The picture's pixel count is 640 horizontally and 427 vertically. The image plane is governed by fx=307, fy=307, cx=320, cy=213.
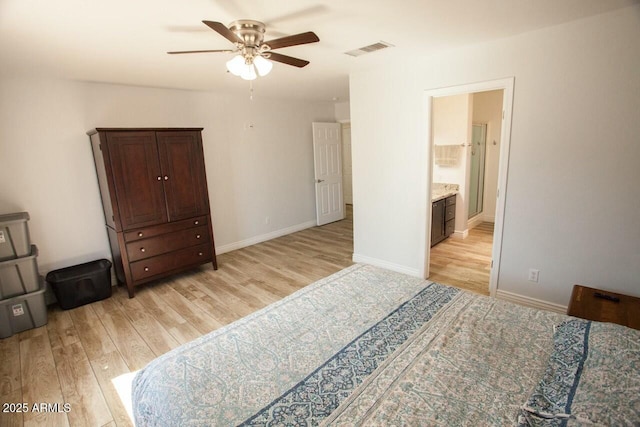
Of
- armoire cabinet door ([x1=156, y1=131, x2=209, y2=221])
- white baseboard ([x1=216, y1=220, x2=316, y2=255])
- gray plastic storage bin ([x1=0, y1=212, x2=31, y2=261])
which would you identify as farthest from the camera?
white baseboard ([x1=216, y1=220, x2=316, y2=255])

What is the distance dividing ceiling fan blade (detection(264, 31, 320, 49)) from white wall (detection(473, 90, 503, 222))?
467 centimetres

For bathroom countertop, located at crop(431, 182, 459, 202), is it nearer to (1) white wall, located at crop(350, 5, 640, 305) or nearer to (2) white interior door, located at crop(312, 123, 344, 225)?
(1) white wall, located at crop(350, 5, 640, 305)

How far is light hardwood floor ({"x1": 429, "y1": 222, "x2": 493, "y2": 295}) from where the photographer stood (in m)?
3.46

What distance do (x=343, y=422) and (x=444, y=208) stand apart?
13.3ft

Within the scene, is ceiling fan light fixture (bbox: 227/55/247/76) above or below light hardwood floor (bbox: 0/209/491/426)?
above

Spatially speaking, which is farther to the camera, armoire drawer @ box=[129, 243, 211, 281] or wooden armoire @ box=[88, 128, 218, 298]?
armoire drawer @ box=[129, 243, 211, 281]

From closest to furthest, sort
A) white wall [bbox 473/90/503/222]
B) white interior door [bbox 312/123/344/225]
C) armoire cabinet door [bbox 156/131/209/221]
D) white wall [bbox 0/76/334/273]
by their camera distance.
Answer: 1. white wall [bbox 0/76/334/273]
2. armoire cabinet door [bbox 156/131/209/221]
3. white wall [bbox 473/90/503/222]
4. white interior door [bbox 312/123/344/225]

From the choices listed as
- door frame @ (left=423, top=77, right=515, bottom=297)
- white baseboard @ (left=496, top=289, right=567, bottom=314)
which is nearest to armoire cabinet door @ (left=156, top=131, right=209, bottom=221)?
door frame @ (left=423, top=77, right=515, bottom=297)

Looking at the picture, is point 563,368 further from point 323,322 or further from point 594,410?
point 323,322

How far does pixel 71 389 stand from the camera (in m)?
2.15

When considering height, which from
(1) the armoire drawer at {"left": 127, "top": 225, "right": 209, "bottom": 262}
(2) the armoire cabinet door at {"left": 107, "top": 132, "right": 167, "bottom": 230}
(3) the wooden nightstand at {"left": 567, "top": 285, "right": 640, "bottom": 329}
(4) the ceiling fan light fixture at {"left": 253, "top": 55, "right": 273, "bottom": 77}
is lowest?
(3) the wooden nightstand at {"left": 567, "top": 285, "right": 640, "bottom": 329}

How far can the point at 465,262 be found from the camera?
401 cm

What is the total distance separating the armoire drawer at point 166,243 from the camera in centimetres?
347

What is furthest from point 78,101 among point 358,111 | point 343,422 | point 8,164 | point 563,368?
point 563,368
